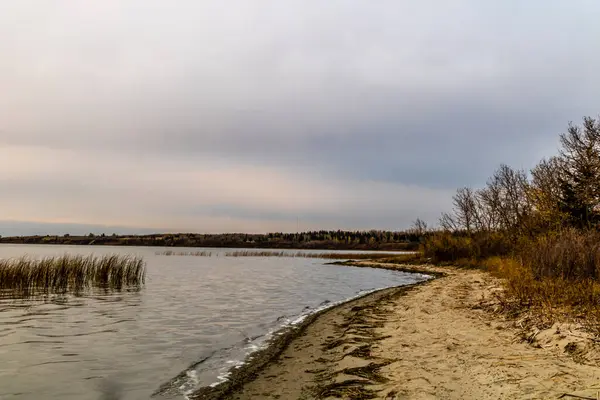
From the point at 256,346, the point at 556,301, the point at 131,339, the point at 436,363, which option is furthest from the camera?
the point at 131,339

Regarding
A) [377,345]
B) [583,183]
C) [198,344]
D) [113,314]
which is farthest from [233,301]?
[583,183]

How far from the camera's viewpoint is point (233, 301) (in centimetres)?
2055

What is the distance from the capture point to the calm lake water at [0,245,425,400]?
834cm

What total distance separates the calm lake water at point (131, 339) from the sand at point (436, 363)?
6.00ft

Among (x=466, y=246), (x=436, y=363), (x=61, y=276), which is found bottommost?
(x=61, y=276)

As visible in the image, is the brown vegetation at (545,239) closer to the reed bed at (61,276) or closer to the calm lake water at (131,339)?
the calm lake water at (131,339)

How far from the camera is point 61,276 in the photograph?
2455 cm

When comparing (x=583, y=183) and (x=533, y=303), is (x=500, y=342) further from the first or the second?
(x=583, y=183)

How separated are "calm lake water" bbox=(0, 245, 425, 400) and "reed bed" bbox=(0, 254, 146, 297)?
10.6ft

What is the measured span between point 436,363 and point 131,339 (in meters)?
8.77

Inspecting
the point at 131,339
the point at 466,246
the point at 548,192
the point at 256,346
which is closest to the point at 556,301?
the point at 256,346

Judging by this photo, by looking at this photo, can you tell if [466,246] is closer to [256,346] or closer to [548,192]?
[548,192]

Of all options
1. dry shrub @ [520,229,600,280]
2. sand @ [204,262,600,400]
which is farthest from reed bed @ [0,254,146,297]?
dry shrub @ [520,229,600,280]

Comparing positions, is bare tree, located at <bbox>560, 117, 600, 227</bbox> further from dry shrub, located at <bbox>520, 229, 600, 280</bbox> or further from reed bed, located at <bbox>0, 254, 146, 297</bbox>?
reed bed, located at <bbox>0, 254, 146, 297</bbox>
